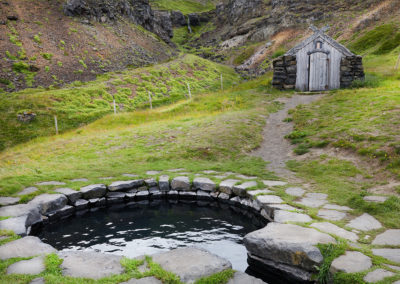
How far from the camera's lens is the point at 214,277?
4523mm

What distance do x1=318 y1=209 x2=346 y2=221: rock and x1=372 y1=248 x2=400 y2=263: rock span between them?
1387mm

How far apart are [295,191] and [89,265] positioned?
17.9ft

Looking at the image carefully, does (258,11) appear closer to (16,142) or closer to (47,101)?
(47,101)

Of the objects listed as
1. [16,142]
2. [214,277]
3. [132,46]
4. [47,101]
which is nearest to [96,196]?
[214,277]

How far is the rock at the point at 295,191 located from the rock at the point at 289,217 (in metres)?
1.34

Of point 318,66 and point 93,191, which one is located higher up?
point 318,66

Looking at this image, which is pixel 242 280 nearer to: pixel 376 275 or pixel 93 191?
pixel 376 275

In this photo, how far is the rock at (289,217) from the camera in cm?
628

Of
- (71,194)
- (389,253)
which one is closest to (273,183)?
(389,253)

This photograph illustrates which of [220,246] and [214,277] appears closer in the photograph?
[214,277]

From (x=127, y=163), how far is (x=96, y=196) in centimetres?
285

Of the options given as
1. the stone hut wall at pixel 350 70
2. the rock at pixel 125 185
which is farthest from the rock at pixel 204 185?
the stone hut wall at pixel 350 70

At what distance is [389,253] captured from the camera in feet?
16.0

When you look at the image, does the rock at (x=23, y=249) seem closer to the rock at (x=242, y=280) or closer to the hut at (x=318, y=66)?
the rock at (x=242, y=280)
